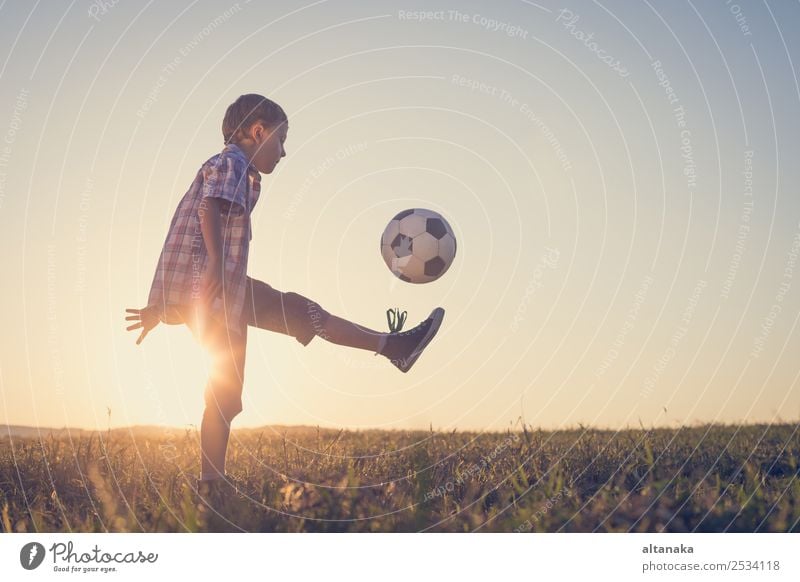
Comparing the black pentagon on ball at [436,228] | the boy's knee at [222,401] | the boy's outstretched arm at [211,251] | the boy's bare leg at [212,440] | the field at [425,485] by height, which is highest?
the black pentagon on ball at [436,228]

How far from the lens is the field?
6602mm

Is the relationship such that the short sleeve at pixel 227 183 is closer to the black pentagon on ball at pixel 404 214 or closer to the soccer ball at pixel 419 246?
the soccer ball at pixel 419 246

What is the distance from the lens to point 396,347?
9.90 meters

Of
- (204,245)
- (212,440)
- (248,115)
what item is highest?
(248,115)

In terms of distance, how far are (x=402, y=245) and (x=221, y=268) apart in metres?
3.28

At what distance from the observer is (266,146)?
27.9 feet

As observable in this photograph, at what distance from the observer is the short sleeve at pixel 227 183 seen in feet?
26.1

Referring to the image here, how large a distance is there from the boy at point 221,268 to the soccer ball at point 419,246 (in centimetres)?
212

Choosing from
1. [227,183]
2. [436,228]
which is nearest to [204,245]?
[227,183]

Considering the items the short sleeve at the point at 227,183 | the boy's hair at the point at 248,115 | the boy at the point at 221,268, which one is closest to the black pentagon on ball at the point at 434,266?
the boy at the point at 221,268

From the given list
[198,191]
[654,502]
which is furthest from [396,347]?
[654,502]
